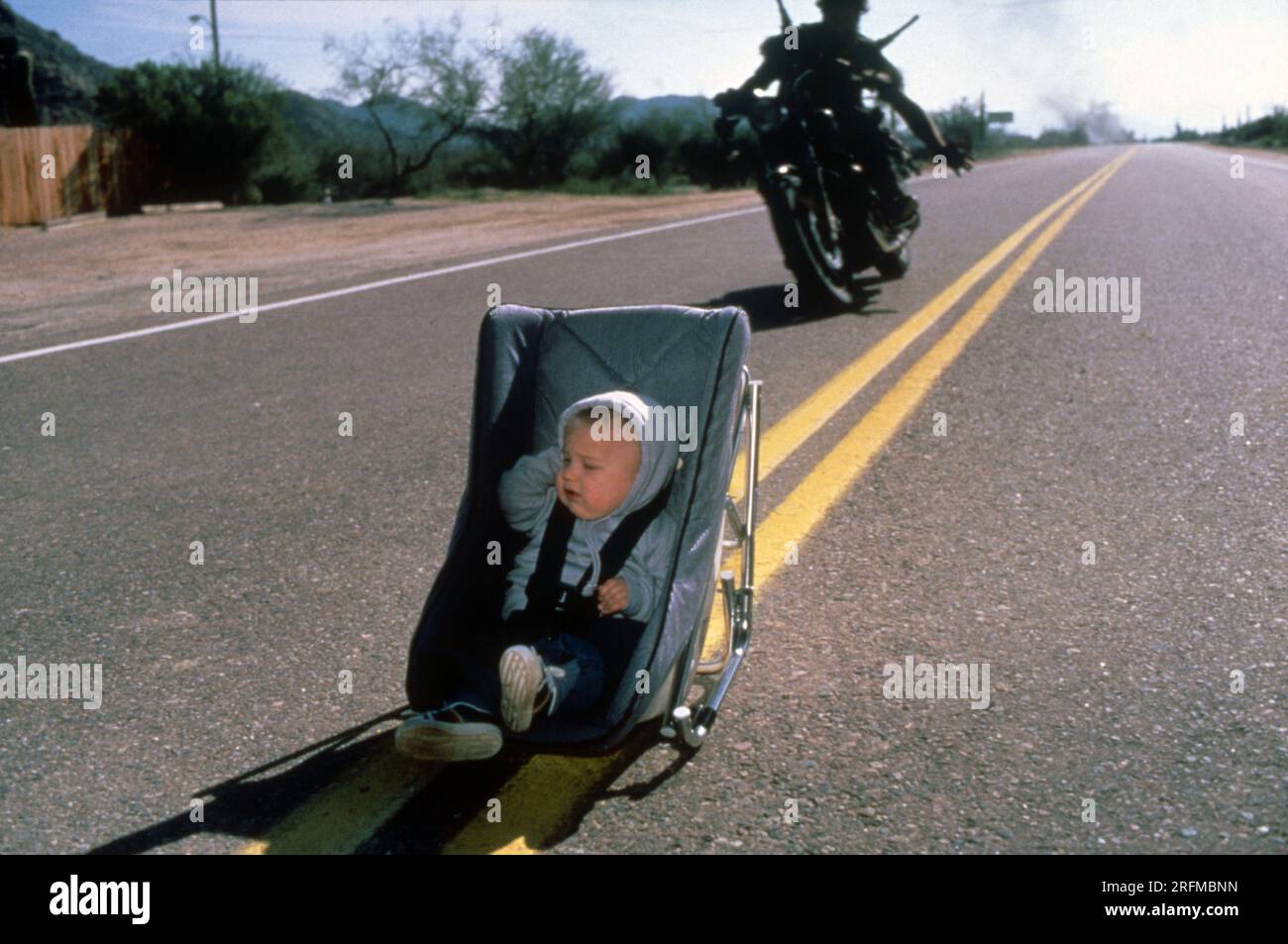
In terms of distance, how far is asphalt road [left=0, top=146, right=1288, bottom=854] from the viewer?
2.49m

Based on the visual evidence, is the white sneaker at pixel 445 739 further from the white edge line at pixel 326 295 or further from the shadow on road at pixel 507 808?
the white edge line at pixel 326 295

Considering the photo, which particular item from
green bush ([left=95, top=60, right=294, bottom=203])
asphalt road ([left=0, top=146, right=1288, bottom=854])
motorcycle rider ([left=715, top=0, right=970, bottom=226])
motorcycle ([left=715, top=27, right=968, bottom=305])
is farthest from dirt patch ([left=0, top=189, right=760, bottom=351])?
green bush ([left=95, top=60, right=294, bottom=203])

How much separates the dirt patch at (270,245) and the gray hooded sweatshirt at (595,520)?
592 cm

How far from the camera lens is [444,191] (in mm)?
26438

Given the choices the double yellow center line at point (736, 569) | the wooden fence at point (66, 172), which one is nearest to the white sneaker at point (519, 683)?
the double yellow center line at point (736, 569)

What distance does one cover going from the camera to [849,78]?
8.32 metres

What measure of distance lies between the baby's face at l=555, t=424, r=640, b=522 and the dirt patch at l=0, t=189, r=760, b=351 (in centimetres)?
608

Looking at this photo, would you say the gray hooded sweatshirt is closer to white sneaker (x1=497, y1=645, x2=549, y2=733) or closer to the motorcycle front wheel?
white sneaker (x1=497, y1=645, x2=549, y2=733)

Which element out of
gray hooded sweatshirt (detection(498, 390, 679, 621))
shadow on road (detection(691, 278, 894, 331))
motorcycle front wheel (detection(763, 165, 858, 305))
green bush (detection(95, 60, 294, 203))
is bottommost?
gray hooded sweatshirt (detection(498, 390, 679, 621))

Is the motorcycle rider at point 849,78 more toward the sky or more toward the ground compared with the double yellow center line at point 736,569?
more toward the sky

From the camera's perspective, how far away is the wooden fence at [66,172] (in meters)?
18.6

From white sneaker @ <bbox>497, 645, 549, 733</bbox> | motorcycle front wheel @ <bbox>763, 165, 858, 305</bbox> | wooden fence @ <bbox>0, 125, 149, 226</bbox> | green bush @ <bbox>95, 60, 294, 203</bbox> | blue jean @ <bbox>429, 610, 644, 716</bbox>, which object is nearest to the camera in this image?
white sneaker @ <bbox>497, 645, 549, 733</bbox>
